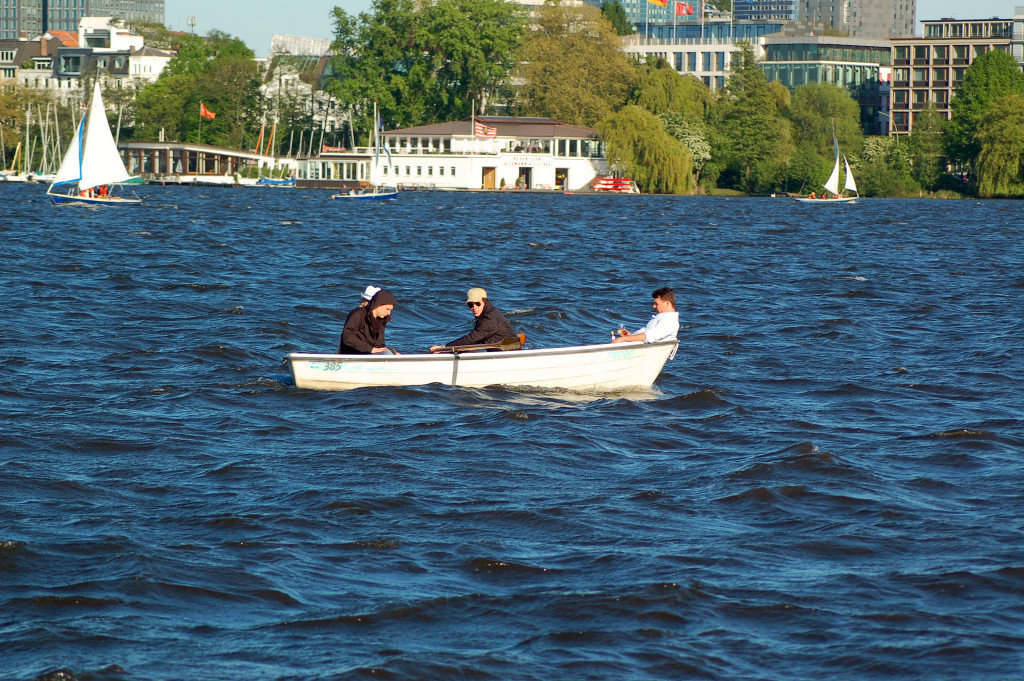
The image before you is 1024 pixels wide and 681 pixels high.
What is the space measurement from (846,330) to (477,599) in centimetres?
1783

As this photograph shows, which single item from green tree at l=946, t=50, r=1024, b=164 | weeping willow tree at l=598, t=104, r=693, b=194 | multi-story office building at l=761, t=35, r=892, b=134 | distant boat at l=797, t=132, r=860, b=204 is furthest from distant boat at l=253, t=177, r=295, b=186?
green tree at l=946, t=50, r=1024, b=164

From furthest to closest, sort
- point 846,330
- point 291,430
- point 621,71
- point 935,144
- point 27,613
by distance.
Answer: point 621,71, point 935,144, point 846,330, point 291,430, point 27,613

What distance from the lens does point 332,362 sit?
57.3 feet

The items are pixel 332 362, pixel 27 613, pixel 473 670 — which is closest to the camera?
pixel 473 670

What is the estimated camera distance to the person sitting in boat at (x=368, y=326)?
17.2m

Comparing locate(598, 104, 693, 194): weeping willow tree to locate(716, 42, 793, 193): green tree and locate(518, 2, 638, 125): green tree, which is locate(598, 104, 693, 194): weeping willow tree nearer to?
locate(716, 42, 793, 193): green tree

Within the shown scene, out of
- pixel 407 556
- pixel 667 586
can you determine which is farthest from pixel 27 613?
pixel 667 586

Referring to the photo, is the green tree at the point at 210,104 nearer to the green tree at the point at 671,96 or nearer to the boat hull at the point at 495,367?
the green tree at the point at 671,96

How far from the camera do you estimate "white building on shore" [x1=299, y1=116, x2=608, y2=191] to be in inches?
5153

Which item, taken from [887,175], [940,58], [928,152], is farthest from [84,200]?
[940,58]

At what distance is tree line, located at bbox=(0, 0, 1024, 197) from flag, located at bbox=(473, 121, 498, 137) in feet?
27.2

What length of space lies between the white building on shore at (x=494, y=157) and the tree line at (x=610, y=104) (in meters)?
4.31

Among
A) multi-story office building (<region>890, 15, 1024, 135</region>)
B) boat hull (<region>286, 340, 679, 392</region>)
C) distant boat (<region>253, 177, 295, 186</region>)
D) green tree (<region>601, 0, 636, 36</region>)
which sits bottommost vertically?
boat hull (<region>286, 340, 679, 392</region>)

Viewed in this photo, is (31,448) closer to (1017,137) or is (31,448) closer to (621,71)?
(1017,137)
